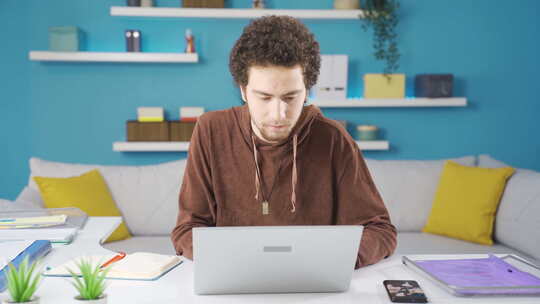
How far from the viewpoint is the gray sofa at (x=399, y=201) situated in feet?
8.66

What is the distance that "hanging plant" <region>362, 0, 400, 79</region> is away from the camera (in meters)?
3.59

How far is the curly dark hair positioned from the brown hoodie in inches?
8.9

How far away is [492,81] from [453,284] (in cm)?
315

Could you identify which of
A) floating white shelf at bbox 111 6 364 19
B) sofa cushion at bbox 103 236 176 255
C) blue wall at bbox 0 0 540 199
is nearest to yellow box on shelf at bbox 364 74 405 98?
blue wall at bbox 0 0 540 199

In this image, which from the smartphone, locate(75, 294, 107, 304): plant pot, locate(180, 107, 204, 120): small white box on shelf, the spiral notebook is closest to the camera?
locate(75, 294, 107, 304): plant pot

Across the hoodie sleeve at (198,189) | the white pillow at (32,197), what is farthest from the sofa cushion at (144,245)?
the hoodie sleeve at (198,189)

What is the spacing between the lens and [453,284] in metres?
1.08

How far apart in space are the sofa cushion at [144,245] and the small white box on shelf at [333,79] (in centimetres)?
149

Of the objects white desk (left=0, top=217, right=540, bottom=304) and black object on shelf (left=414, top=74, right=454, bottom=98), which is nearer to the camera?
white desk (left=0, top=217, right=540, bottom=304)

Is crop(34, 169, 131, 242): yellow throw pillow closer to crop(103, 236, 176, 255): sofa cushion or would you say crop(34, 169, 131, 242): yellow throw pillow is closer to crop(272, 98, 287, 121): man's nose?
crop(103, 236, 176, 255): sofa cushion

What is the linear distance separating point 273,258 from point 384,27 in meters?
2.98

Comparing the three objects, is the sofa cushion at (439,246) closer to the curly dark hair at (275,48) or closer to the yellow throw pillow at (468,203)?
the yellow throw pillow at (468,203)

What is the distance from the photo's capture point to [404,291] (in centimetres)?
105

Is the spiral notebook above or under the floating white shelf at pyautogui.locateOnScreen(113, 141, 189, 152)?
above
